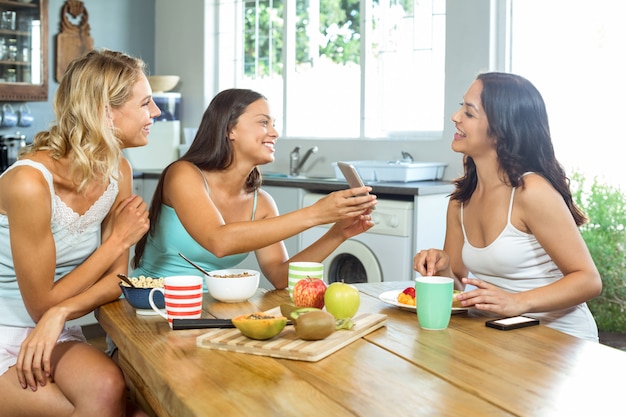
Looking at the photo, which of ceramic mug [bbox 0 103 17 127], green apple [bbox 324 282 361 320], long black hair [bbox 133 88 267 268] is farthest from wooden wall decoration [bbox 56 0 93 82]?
green apple [bbox 324 282 361 320]

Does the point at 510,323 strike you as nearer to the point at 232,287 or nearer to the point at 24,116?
the point at 232,287

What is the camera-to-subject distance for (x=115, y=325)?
1754 millimetres

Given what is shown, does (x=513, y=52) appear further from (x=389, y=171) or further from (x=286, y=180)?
(x=286, y=180)

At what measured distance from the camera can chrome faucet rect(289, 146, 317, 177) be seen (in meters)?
4.89

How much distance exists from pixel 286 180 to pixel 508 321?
105 inches

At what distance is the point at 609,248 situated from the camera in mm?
3570

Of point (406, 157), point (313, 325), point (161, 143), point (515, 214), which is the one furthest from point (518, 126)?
point (161, 143)

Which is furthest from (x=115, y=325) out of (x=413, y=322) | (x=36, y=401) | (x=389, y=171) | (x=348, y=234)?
(x=389, y=171)

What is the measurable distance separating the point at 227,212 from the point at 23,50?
11.1ft

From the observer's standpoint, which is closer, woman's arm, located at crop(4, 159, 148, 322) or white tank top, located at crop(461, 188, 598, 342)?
woman's arm, located at crop(4, 159, 148, 322)

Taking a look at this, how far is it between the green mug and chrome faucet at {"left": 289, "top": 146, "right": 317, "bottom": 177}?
3.22 metres

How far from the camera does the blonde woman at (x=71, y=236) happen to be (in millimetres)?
1802

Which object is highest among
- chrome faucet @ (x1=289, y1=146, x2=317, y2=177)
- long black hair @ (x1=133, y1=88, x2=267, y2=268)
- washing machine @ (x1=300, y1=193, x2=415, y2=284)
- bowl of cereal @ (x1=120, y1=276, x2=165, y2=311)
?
long black hair @ (x1=133, y1=88, x2=267, y2=268)

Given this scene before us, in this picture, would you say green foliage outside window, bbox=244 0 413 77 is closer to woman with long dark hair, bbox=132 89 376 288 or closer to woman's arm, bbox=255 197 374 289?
woman with long dark hair, bbox=132 89 376 288
